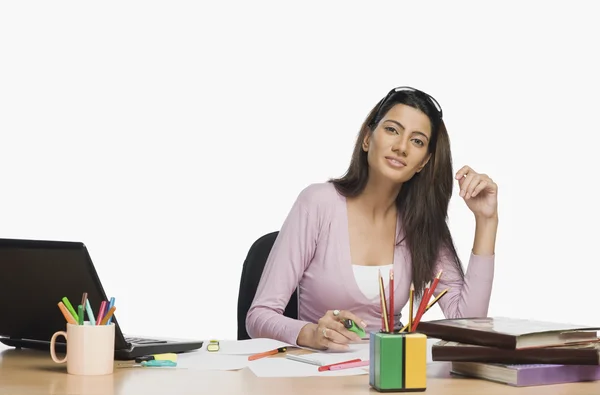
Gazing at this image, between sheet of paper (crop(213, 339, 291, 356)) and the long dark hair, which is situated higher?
the long dark hair

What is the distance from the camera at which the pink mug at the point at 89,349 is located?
1391 millimetres

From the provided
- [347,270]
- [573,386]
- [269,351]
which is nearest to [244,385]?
[269,351]

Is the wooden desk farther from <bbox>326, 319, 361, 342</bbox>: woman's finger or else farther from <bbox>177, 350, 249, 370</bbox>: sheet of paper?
<bbox>326, 319, 361, 342</bbox>: woman's finger

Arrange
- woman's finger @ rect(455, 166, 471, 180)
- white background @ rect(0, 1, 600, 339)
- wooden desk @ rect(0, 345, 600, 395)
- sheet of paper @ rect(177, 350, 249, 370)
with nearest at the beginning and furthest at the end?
wooden desk @ rect(0, 345, 600, 395)
sheet of paper @ rect(177, 350, 249, 370)
woman's finger @ rect(455, 166, 471, 180)
white background @ rect(0, 1, 600, 339)

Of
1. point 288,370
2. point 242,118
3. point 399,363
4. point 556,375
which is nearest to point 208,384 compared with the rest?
point 288,370

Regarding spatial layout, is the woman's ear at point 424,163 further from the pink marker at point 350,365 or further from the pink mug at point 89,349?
the pink mug at point 89,349

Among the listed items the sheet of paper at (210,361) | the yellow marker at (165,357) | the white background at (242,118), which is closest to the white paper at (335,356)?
the sheet of paper at (210,361)

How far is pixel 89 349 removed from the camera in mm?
1397

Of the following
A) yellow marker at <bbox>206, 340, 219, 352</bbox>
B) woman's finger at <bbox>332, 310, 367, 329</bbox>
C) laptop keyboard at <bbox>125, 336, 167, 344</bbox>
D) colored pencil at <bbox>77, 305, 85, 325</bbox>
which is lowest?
yellow marker at <bbox>206, 340, 219, 352</bbox>

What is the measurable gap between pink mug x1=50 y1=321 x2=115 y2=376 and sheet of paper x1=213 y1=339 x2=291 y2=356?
323mm

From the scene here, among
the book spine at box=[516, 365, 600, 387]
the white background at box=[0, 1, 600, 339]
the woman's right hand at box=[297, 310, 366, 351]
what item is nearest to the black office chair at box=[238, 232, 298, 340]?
the woman's right hand at box=[297, 310, 366, 351]

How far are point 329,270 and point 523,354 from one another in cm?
100

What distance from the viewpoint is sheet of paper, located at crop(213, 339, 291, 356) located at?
5.53ft

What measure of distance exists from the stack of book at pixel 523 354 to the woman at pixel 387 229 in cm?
82
